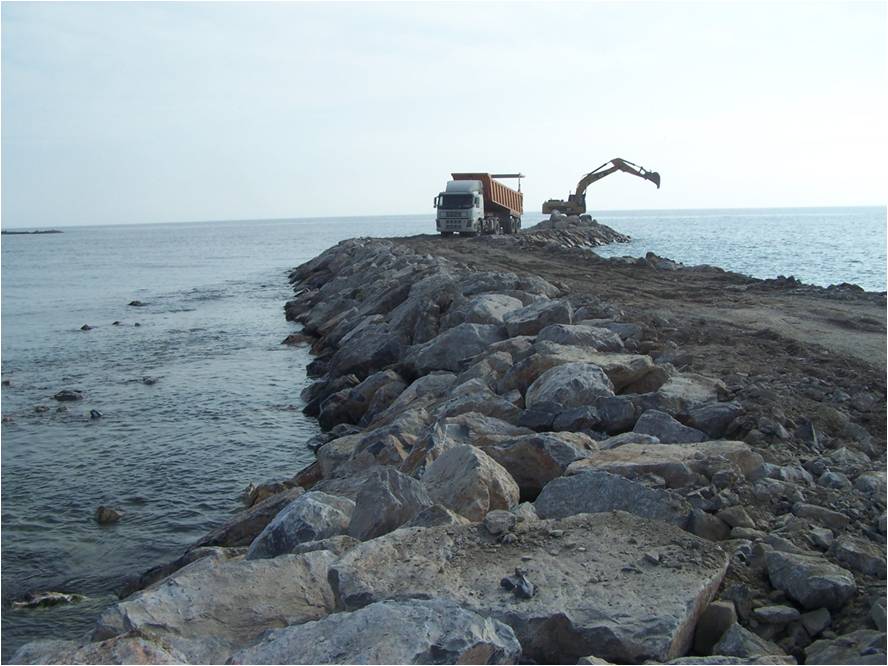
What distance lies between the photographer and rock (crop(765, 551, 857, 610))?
3.54 metres

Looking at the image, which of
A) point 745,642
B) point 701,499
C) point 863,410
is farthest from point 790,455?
point 745,642

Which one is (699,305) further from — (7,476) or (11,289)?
(11,289)

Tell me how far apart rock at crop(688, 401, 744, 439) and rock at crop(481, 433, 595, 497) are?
105 centimetres

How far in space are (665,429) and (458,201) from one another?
30879 mm

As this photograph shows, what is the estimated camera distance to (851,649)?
320 cm

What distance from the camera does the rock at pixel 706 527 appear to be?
4.17 metres

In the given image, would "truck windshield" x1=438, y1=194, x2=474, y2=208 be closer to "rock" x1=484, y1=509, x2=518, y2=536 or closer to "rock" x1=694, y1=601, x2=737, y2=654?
"rock" x1=484, y1=509, x2=518, y2=536

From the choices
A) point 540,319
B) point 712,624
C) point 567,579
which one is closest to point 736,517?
point 712,624

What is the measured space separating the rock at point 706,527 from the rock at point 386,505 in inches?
56.5

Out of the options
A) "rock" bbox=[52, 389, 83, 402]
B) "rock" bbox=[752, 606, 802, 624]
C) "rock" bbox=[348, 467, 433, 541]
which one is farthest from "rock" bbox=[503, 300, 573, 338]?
"rock" bbox=[52, 389, 83, 402]

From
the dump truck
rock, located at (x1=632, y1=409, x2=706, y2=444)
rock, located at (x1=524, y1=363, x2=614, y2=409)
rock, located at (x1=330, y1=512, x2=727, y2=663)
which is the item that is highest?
the dump truck

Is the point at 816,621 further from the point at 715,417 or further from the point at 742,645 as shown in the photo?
the point at 715,417

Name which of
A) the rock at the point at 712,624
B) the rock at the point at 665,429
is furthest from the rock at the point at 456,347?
the rock at the point at 712,624

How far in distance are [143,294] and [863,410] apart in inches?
1142
